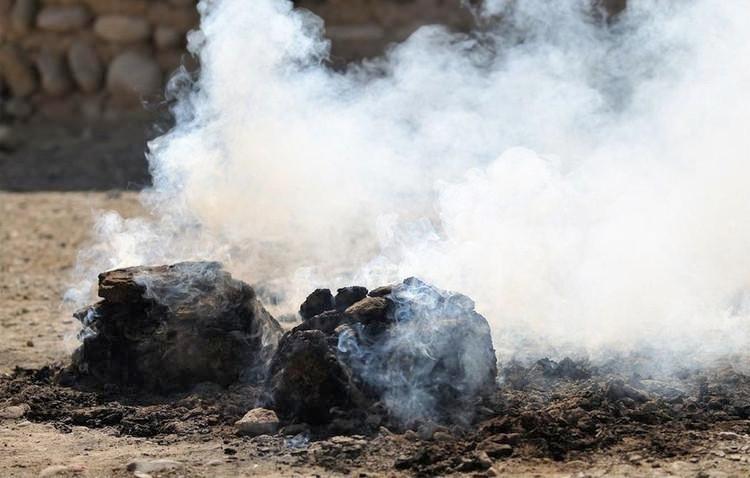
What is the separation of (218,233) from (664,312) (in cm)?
253

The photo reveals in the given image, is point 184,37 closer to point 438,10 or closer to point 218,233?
point 438,10

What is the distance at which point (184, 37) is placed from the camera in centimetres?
1257

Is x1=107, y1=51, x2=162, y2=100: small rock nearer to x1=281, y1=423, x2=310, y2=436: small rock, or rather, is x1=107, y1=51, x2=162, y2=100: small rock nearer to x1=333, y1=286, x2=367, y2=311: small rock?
x1=333, y1=286, x2=367, y2=311: small rock

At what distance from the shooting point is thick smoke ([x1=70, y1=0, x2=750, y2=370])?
6.39 metres

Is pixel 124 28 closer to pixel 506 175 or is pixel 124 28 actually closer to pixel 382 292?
pixel 506 175

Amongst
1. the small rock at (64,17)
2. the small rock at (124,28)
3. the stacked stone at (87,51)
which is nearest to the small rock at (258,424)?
the stacked stone at (87,51)

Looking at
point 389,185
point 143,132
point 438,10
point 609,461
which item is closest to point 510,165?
point 389,185

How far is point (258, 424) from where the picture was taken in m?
5.21

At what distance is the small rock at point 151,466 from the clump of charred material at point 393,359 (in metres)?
0.58

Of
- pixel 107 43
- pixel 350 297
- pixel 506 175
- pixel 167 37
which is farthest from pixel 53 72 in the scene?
pixel 350 297

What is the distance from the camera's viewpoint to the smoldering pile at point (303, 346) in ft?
17.2

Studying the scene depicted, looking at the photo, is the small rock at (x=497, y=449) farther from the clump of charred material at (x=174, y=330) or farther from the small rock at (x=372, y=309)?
the clump of charred material at (x=174, y=330)

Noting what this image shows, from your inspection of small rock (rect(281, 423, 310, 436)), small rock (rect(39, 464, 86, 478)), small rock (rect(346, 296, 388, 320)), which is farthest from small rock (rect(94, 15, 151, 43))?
small rock (rect(39, 464, 86, 478))

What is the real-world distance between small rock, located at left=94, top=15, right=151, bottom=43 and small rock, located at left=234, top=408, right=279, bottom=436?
7.99 m
